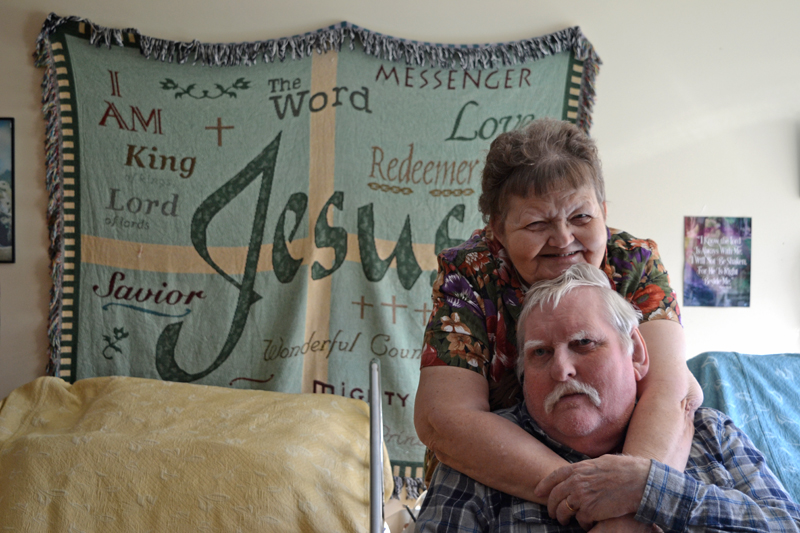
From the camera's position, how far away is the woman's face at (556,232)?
118 centimetres

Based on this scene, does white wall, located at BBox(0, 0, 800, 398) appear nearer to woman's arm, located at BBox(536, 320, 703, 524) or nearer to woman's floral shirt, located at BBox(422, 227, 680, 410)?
woman's floral shirt, located at BBox(422, 227, 680, 410)

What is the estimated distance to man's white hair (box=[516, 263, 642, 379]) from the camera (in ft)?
3.60

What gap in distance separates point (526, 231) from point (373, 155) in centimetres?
135

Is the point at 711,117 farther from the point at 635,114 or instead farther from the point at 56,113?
the point at 56,113

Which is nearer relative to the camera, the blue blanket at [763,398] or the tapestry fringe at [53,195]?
the blue blanket at [763,398]

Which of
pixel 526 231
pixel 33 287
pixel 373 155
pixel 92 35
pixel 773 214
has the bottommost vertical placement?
pixel 33 287

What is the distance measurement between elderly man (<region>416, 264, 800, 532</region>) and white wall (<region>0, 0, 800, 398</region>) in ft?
5.05

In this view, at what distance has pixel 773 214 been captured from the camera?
251 centimetres

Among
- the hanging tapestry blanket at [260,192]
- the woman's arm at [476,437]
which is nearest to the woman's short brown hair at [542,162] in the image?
the woman's arm at [476,437]

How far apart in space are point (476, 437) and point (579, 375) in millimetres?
220

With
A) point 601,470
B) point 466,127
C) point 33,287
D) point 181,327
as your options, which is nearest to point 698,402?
point 601,470

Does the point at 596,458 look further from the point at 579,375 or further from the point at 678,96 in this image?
the point at 678,96

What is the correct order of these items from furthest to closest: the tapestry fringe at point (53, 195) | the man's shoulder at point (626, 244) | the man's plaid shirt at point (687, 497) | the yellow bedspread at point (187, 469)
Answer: the tapestry fringe at point (53, 195), the yellow bedspread at point (187, 469), the man's shoulder at point (626, 244), the man's plaid shirt at point (687, 497)

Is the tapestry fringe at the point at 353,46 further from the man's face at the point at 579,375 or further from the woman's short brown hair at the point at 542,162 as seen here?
the man's face at the point at 579,375
